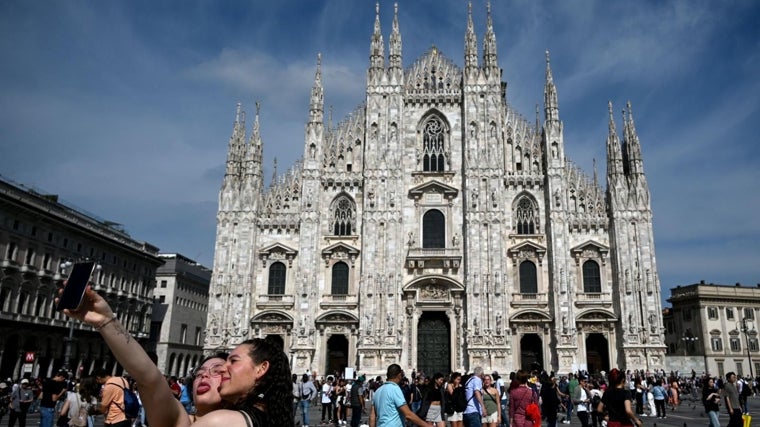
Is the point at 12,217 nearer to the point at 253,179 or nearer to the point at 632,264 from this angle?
the point at 253,179

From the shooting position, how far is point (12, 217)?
37.8 meters

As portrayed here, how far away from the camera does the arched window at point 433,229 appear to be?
38.3 meters

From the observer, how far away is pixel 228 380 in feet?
10.6

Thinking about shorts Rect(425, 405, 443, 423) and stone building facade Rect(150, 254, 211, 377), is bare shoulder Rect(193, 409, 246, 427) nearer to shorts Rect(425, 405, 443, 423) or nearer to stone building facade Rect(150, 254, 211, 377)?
shorts Rect(425, 405, 443, 423)

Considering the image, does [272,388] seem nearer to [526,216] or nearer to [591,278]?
[591,278]

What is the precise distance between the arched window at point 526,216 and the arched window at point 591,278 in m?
3.66

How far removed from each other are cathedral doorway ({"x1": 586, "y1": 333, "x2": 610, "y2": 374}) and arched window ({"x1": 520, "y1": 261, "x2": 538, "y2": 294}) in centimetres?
417

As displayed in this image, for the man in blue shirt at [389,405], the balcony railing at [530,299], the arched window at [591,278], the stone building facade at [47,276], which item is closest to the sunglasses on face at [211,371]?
the man in blue shirt at [389,405]

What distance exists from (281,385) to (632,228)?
3654cm

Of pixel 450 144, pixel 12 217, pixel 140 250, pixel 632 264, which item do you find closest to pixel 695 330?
pixel 632 264

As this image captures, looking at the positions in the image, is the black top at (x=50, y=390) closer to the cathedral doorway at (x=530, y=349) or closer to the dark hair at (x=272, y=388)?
the dark hair at (x=272, y=388)

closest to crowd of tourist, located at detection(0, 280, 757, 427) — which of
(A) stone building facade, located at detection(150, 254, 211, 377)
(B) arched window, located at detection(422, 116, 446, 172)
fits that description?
(B) arched window, located at detection(422, 116, 446, 172)

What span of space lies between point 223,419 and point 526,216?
36905mm

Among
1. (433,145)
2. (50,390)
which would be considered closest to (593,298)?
(433,145)
